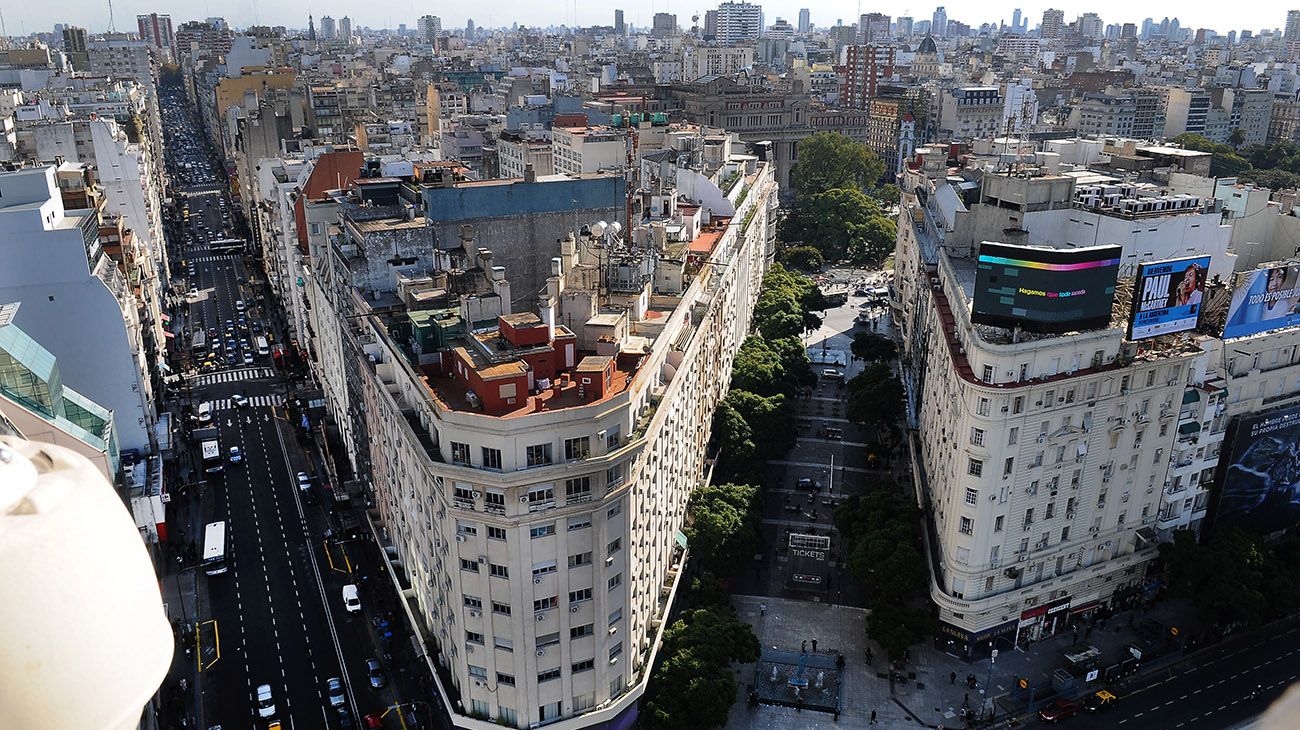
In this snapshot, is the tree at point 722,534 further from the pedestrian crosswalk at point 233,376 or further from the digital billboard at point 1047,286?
the pedestrian crosswalk at point 233,376

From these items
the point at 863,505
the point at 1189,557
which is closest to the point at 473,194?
the point at 863,505

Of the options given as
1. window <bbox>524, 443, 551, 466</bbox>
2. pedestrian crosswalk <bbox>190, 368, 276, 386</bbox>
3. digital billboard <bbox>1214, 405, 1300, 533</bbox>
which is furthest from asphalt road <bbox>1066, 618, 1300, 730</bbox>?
pedestrian crosswalk <bbox>190, 368, 276, 386</bbox>

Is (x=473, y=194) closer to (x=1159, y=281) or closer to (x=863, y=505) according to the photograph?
(x=863, y=505)

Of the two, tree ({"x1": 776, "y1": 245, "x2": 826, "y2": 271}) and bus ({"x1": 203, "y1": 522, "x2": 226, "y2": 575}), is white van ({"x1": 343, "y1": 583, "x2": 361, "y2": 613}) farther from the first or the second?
tree ({"x1": 776, "y1": 245, "x2": 826, "y2": 271})

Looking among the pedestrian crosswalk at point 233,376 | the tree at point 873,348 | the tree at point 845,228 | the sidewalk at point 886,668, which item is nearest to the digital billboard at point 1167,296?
the sidewalk at point 886,668

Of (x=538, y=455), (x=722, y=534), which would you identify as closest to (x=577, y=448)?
(x=538, y=455)
